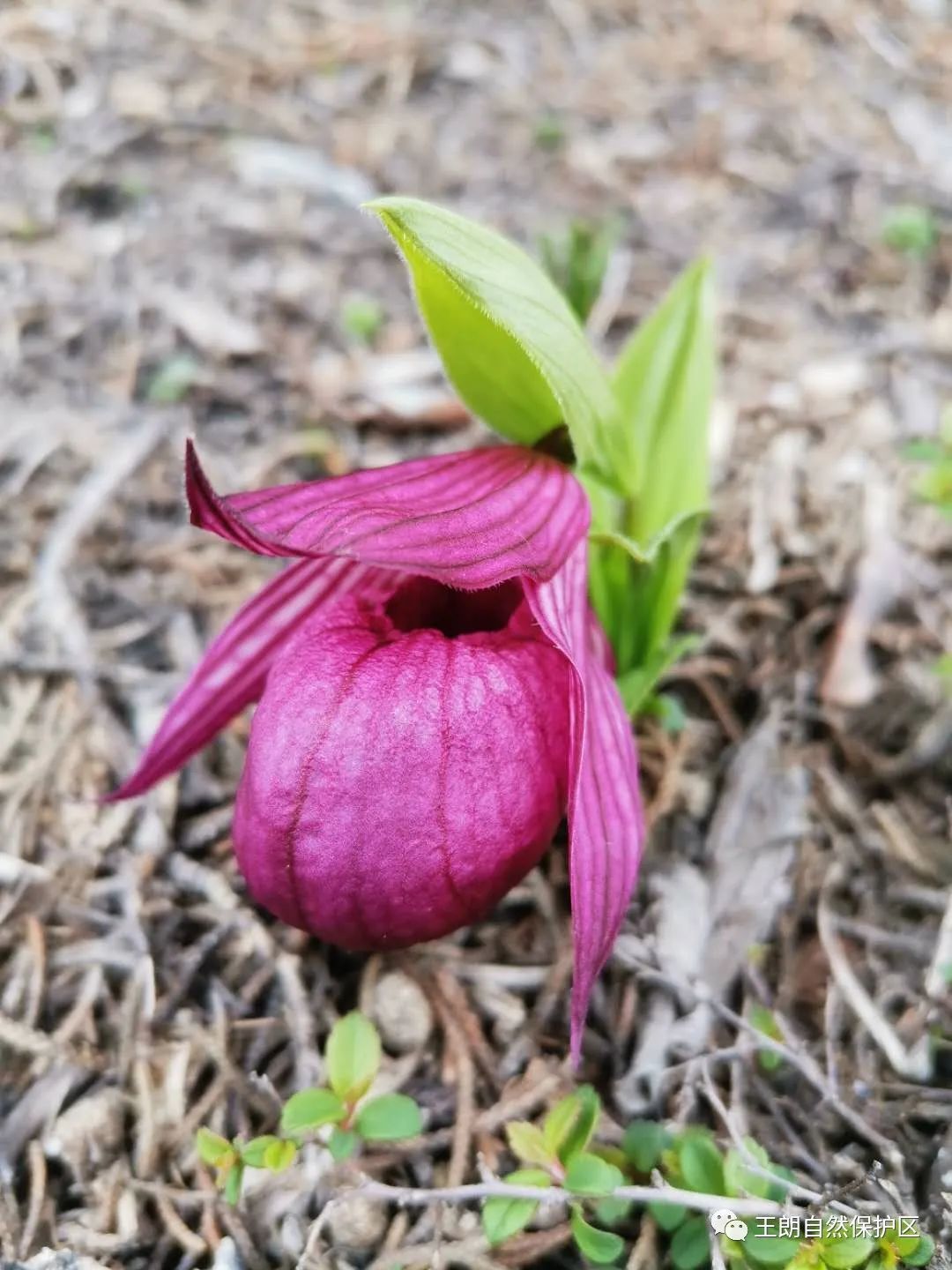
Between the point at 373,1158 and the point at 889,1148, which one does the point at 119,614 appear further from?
the point at 889,1148

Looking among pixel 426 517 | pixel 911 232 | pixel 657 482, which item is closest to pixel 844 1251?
pixel 426 517

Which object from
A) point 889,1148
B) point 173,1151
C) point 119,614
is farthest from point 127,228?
point 889,1148

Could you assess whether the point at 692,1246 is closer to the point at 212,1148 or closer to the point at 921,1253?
the point at 921,1253

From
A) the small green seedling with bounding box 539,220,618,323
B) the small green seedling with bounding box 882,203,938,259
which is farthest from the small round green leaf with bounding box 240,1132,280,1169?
the small green seedling with bounding box 882,203,938,259

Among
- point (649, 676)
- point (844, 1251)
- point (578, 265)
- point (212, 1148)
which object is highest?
point (578, 265)

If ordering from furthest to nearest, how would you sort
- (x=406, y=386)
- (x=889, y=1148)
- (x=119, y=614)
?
(x=406, y=386)
(x=119, y=614)
(x=889, y=1148)

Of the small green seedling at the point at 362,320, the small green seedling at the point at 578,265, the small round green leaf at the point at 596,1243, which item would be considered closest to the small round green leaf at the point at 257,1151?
the small round green leaf at the point at 596,1243

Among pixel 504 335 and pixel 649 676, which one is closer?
pixel 504 335

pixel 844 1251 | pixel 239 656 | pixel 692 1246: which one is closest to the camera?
pixel 844 1251
